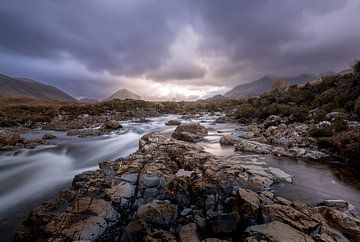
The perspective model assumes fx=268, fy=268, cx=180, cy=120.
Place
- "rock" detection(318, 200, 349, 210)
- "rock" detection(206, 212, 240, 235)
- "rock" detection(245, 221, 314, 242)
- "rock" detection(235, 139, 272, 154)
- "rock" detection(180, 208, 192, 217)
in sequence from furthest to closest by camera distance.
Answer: "rock" detection(235, 139, 272, 154) → "rock" detection(318, 200, 349, 210) → "rock" detection(180, 208, 192, 217) → "rock" detection(206, 212, 240, 235) → "rock" detection(245, 221, 314, 242)

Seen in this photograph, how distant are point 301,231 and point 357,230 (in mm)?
1619

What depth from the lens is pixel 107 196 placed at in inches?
365

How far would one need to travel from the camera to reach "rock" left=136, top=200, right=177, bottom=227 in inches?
310

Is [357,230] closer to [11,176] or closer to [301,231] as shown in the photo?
[301,231]

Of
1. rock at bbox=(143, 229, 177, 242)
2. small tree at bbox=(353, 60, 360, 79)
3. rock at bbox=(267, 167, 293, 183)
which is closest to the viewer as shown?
rock at bbox=(143, 229, 177, 242)

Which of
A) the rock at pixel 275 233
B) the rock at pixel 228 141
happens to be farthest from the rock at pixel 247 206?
the rock at pixel 228 141

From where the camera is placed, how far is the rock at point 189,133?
69.7 feet

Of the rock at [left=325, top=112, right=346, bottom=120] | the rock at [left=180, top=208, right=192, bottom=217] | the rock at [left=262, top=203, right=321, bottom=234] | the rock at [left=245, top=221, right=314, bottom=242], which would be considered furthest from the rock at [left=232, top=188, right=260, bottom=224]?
the rock at [left=325, top=112, right=346, bottom=120]

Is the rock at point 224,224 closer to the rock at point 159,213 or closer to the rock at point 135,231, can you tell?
the rock at point 159,213

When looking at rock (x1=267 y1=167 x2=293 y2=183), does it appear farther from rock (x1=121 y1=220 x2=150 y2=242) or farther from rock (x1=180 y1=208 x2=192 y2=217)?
rock (x1=121 y1=220 x2=150 y2=242)

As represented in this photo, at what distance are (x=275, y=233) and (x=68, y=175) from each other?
11.9m

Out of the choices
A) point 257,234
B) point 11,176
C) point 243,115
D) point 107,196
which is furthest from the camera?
point 243,115

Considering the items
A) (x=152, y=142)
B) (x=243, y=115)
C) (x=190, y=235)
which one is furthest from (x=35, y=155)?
(x=243, y=115)

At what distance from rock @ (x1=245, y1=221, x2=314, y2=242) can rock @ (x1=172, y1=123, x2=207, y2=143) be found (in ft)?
46.0
